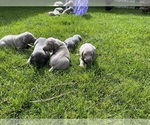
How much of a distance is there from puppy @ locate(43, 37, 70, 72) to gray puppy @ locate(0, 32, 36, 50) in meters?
0.48

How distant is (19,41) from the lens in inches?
143

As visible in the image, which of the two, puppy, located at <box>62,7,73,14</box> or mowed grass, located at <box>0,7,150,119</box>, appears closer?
mowed grass, located at <box>0,7,150,119</box>

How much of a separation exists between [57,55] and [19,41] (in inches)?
30.1

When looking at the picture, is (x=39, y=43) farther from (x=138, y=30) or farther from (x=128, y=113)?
(x=138, y=30)

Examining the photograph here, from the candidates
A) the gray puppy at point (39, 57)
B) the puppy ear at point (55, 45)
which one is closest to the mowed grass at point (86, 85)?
the gray puppy at point (39, 57)

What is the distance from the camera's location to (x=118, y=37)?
4730mm

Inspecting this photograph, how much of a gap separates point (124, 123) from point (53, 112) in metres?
0.68

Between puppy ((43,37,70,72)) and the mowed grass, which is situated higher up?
Answer: puppy ((43,37,70,72))

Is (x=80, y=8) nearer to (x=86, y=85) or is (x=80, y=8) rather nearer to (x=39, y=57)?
(x=39, y=57)

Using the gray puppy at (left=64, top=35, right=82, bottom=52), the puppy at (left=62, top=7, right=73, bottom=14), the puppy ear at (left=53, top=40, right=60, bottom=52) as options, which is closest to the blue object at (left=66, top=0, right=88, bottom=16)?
the puppy at (left=62, top=7, right=73, bottom=14)

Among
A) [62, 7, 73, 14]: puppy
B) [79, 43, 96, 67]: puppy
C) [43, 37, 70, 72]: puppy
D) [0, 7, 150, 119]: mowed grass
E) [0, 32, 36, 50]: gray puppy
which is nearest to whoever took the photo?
[0, 7, 150, 119]: mowed grass

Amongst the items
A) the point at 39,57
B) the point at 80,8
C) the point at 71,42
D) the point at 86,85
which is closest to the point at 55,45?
the point at 39,57

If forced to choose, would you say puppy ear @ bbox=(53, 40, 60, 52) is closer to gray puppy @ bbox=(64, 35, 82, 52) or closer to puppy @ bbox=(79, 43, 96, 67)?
puppy @ bbox=(79, 43, 96, 67)

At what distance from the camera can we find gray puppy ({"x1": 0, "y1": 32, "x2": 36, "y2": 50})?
364 cm
